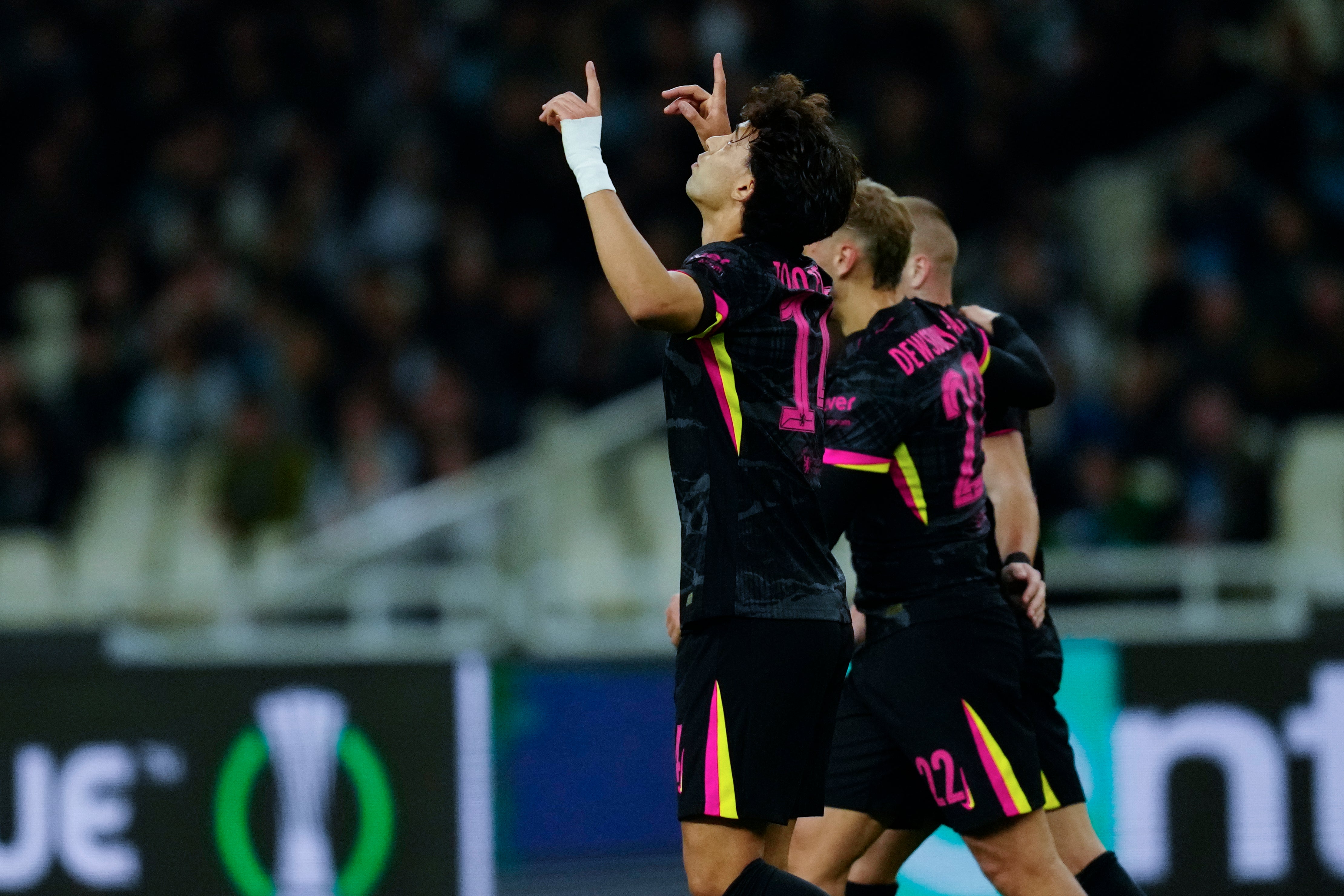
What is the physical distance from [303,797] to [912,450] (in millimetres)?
3099

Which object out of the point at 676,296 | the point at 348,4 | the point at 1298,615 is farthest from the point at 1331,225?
the point at 676,296

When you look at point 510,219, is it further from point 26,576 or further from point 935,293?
point 935,293

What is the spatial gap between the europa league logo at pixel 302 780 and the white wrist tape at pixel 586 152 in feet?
11.2

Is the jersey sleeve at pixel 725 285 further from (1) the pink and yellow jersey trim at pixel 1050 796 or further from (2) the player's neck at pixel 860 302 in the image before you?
(1) the pink and yellow jersey trim at pixel 1050 796

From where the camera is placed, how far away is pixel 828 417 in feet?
13.8

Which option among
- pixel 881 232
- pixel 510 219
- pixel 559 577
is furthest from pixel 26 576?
pixel 881 232

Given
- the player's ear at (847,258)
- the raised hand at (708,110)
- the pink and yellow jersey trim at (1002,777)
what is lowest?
the pink and yellow jersey trim at (1002,777)

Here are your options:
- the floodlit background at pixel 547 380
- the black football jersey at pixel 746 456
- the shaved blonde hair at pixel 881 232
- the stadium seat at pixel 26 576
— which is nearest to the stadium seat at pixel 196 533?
the floodlit background at pixel 547 380

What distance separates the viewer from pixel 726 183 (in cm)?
369

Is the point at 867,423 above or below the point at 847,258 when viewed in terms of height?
below

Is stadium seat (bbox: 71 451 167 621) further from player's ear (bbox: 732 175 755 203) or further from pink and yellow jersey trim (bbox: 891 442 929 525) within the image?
player's ear (bbox: 732 175 755 203)

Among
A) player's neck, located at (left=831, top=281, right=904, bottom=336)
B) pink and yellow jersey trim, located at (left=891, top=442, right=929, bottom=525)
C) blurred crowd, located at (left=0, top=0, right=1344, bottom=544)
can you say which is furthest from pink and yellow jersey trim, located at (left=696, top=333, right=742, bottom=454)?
blurred crowd, located at (left=0, top=0, right=1344, bottom=544)

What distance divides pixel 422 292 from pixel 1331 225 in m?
5.12

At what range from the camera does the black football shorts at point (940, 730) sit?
13.5ft
